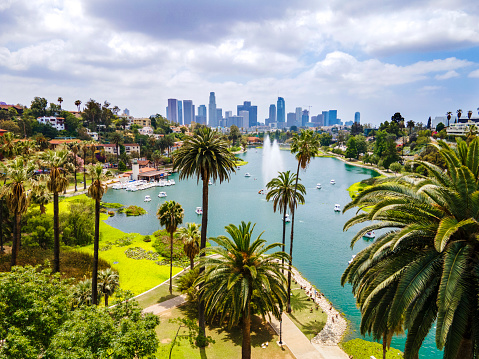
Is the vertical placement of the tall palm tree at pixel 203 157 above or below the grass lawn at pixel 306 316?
above

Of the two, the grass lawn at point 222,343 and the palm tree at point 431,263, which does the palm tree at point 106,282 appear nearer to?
the grass lawn at point 222,343

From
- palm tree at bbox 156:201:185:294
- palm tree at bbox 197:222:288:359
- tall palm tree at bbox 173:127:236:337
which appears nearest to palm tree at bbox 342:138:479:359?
palm tree at bbox 197:222:288:359

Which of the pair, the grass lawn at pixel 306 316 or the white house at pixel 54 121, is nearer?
the grass lawn at pixel 306 316

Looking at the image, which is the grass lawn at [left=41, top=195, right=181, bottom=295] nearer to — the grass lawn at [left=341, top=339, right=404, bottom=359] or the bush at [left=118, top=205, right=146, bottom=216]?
the bush at [left=118, top=205, right=146, bottom=216]

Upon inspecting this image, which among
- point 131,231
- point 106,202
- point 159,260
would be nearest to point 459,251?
point 159,260

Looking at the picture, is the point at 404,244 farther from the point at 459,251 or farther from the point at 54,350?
the point at 54,350

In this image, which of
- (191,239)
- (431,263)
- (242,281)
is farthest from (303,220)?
(431,263)

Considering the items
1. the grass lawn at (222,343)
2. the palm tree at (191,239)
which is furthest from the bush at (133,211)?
the grass lawn at (222,343)
